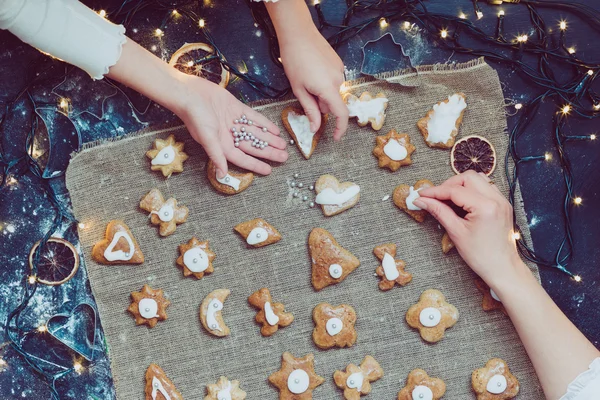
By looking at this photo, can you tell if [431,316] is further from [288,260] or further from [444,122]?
[444,122]

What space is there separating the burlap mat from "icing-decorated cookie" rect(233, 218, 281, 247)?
3 centimetres

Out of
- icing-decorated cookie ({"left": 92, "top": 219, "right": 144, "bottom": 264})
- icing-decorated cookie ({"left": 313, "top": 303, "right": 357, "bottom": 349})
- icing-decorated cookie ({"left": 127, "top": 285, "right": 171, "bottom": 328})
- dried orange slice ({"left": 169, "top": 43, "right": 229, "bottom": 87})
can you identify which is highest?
dried orange slice ({"left": 169, "top": 43, "right": 229, "bottom": 87})

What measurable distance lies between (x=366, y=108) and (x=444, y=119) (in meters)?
0.22

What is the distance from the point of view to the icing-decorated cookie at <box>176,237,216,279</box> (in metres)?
1.58

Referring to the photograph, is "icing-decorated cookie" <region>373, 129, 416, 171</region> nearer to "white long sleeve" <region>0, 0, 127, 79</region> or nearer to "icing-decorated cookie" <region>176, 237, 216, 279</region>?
"icing-decorated cookie" <region>176, 237, 216, 279</region>

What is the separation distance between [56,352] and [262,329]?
0.61m

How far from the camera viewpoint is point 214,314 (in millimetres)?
1591

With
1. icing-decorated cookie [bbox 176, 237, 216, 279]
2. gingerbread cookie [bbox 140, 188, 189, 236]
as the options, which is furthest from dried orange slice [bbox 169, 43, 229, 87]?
icing-decorated cookie [bbox 176, 237, 216, 279]

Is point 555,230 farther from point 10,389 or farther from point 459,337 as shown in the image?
point 10,389

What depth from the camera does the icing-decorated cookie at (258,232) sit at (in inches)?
62.3

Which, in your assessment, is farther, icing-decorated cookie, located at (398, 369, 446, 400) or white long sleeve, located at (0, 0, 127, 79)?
icing-decorated cookie, located at (398, 369, 446, 400)

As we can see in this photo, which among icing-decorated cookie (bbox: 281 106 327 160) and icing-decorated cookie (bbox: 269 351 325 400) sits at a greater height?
icing-decorated cookie (bbox: 281 106 327 160)

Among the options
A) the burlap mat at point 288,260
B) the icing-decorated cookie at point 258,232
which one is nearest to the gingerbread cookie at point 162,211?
the burlap mat at point 288,260

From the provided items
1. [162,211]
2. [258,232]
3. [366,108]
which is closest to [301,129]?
[366,108]
